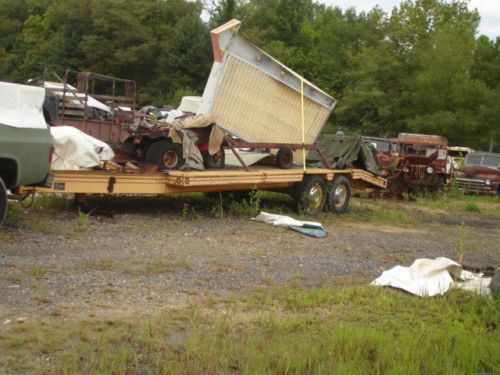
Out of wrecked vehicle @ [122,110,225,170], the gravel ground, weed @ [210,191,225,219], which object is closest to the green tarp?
the gravel ground

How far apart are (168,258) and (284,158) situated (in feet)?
21.2

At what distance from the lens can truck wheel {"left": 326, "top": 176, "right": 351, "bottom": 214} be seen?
16.8m

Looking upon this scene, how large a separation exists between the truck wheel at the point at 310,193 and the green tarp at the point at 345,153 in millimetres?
967

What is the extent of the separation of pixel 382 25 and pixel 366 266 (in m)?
45.8

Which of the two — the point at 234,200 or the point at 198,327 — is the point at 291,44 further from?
the point at 198,327

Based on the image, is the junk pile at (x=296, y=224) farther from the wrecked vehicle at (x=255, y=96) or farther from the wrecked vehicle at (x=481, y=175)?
the wrecked vehicle at (x=481, y=175)

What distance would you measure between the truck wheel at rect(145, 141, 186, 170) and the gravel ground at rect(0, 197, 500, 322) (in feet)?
2.97

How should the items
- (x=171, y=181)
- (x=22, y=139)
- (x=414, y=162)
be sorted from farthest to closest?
1. (x=414, y=162)
2. (x=171, y=181)
3. (x=22, y=139)

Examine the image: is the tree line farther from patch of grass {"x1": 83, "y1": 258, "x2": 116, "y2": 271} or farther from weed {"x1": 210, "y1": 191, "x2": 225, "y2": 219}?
patch of grass {"x1": 83, "y1": 258, "x2": 116, "y2": 271}

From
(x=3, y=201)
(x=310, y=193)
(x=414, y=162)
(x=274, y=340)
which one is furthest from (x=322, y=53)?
(x=274, y=340)

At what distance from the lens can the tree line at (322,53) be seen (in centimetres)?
4172

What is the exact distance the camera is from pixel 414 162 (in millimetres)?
24156

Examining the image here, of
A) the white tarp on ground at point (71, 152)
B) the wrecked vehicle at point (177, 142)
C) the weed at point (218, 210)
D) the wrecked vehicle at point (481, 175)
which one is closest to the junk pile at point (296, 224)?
the weed at point (218, 210)

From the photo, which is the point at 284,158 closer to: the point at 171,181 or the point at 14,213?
the point at 171,181
